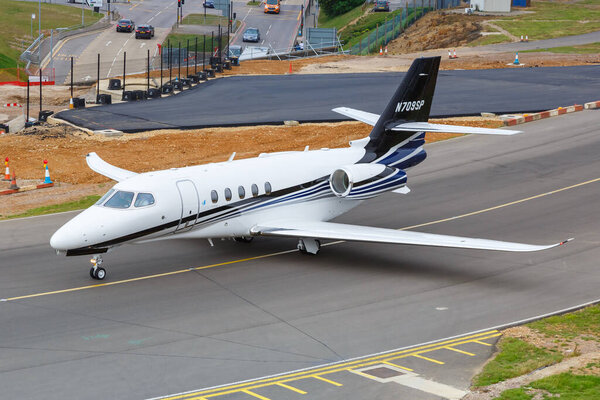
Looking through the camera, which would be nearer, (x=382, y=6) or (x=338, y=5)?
(x=382, y=6)

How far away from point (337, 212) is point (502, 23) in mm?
76326

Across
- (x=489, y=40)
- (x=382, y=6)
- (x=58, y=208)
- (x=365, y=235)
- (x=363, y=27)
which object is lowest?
(x=58, y=208)

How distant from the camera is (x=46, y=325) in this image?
79.0 ft

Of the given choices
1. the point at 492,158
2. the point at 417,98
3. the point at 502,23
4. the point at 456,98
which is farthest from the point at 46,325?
the point at 502,23

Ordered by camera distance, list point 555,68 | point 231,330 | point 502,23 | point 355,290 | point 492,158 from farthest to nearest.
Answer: point 502,23
point 555,68
point 492,158
point 355,290
point 231,330

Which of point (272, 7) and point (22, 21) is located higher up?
point (272, 7)

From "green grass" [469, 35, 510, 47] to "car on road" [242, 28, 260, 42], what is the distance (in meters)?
29.1

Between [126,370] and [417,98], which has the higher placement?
[417,98]

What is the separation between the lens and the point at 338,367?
70.3 ft

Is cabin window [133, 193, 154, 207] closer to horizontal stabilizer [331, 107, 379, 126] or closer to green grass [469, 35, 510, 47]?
horizontal stabilizer [331, 107, 379, 126]

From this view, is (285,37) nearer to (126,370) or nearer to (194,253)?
(194,253)

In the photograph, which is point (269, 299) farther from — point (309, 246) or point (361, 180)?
point (361, 180)

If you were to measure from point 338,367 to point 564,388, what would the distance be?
5.35m

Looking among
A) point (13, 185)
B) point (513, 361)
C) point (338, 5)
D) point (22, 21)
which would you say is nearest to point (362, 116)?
point (13, 185)
